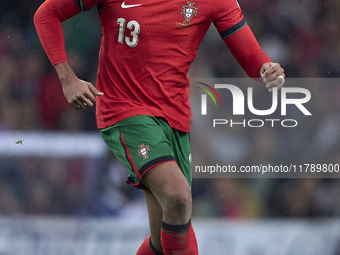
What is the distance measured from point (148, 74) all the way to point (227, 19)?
1.67 ft

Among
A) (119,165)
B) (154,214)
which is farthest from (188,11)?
(119,165)

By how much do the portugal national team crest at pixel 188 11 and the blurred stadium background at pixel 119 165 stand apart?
4.77 feet

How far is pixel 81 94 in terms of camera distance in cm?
207

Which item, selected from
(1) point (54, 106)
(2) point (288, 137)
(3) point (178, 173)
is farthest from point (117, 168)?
(3) point (178, 173)

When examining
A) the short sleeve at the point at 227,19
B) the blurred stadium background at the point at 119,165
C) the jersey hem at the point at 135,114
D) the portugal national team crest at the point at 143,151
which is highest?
the short sleeve at the point at 227,19

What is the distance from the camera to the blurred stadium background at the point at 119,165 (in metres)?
3.71

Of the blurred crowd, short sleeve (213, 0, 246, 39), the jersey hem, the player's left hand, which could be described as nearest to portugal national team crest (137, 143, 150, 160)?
the jersey hem

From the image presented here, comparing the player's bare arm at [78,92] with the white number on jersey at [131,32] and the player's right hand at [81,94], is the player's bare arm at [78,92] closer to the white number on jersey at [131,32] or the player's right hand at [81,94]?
the player's right hand at [81,94]

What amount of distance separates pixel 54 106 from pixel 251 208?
1707 millimetres

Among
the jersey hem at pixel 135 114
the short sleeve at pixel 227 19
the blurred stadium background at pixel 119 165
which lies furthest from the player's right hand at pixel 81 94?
the blurred stadium background at pixel 119 165

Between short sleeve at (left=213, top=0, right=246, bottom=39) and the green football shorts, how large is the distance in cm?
57

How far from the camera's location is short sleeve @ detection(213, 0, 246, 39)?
239cm

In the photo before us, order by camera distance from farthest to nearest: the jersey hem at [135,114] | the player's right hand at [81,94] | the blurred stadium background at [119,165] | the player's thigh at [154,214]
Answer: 1. the blurred stadium background at [119,165]
2. the player's thigh at [154,214]
3. the jersey hem at [135,114]
4. the player's right hand at [81,94]

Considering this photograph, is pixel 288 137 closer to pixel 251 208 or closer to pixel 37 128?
pixel 251 208
